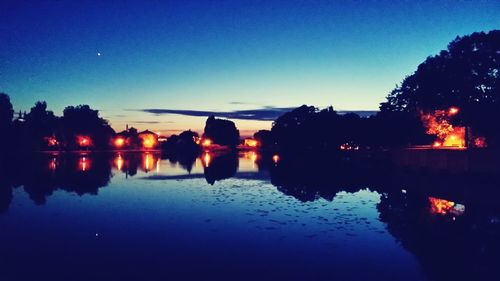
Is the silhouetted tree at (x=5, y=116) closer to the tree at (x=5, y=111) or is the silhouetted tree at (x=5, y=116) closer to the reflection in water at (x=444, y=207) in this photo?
the tree at (x=5, y=111)

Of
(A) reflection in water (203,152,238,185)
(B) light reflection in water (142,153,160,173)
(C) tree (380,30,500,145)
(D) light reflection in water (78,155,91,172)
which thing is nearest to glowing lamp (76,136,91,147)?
(B) light reflection in water (142,153,160,173)

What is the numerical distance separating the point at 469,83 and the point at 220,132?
132 metres

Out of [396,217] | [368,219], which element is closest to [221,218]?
[368,219]

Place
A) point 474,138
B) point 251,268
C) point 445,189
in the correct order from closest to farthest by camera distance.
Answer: point 251,268 < point 445,189 < point 474,138

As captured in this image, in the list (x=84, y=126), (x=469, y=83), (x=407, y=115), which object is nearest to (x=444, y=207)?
(x=469, y=83)

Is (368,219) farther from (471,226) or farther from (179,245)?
(179,245)

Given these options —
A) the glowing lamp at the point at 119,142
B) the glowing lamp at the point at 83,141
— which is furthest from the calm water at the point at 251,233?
the glowing lamp at the point at 119,142

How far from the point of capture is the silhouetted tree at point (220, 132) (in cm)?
16416

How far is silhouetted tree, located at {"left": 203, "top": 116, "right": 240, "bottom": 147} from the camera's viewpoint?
539ft

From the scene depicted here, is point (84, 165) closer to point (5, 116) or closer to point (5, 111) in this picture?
point (5, 116)

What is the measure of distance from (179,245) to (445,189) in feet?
70.7

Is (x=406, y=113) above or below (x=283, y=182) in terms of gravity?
above

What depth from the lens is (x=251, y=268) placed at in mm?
12438

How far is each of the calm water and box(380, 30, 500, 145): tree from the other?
23.9 feet
